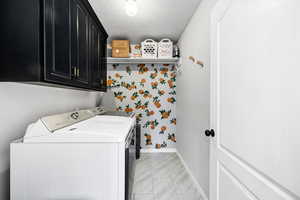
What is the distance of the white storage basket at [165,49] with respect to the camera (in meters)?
3.33

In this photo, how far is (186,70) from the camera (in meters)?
2.82

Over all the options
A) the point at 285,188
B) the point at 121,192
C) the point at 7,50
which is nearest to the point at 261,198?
the point at 285,188

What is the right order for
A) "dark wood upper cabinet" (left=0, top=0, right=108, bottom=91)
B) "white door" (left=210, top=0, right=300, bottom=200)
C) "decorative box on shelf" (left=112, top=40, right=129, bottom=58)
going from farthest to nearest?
"decorative box on shelf" (left=112, top=40, right=129, bottom=58) → "dark wood upper cabinet" (left=0, top=0, right=108, bottom=91) → "white door" (left=210, top=0, right=300, bottom=200)

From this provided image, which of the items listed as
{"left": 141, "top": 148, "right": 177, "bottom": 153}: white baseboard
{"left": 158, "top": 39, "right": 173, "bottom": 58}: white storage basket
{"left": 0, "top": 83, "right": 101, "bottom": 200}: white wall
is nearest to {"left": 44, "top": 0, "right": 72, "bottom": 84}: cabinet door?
{"left": 0, "top": 83, "right": 101, "bottom": 200}: white wall

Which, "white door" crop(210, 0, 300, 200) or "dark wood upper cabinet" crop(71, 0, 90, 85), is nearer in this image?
"white door" crop(210, 0, 300, 200)

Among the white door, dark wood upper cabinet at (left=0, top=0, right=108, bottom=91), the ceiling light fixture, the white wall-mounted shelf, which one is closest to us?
the white door

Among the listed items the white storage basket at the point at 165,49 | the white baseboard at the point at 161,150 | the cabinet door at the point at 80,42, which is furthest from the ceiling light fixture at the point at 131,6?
the white baseboard at the point at 161,150

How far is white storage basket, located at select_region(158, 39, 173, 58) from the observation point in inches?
131

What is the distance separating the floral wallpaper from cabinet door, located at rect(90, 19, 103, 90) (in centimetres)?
127

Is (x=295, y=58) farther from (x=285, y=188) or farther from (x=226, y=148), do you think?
(x=226, y=148)

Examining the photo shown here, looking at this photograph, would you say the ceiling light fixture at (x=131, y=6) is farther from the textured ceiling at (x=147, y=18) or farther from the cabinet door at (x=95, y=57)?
the cabinet door at (x=95, y=57)

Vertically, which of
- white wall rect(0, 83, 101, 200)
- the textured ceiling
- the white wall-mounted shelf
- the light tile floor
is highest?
the textured ceiling

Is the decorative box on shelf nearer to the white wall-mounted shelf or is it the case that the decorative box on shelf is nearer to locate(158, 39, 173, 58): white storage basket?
the white wall-mounted shelf

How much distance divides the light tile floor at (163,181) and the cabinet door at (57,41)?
1.68 metres
